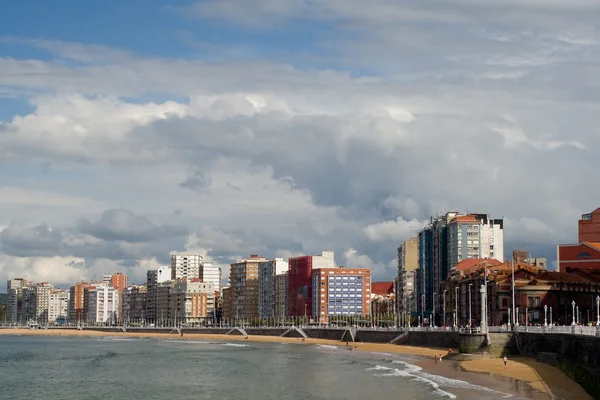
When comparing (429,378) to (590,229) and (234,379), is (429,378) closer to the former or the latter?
(234,379)

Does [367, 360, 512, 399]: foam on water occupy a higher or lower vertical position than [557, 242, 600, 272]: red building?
lower

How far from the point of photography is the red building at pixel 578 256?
18350 centimetres

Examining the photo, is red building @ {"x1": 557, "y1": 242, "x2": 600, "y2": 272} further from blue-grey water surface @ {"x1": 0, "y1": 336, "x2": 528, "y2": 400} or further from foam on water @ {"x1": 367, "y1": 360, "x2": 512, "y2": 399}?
foam on water @ {"x1": 367, "y1": 360, "x2": 512, "y2": 399}

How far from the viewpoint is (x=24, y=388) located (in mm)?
108625

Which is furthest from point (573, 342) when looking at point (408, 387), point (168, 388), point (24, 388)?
point (24, 388)

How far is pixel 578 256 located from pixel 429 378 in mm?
97484

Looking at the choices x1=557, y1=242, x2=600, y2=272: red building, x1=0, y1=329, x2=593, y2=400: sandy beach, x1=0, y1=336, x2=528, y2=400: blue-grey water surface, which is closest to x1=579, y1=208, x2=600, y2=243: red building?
x1=557, y1=242, x2=600, y2=272: red building

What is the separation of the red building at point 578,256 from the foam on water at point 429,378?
7253 centimetres

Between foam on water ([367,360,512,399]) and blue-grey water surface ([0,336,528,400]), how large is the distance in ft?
0.34

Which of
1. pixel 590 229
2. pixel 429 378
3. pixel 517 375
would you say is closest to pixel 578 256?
pixel 590 229

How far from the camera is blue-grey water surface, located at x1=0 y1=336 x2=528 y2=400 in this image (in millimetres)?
91138

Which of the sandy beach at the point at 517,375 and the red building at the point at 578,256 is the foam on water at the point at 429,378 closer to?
the sandy beach at the point at 517,375

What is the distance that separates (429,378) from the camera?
326 feet

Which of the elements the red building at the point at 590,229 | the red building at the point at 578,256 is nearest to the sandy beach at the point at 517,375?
the red building at the point at 578,256
